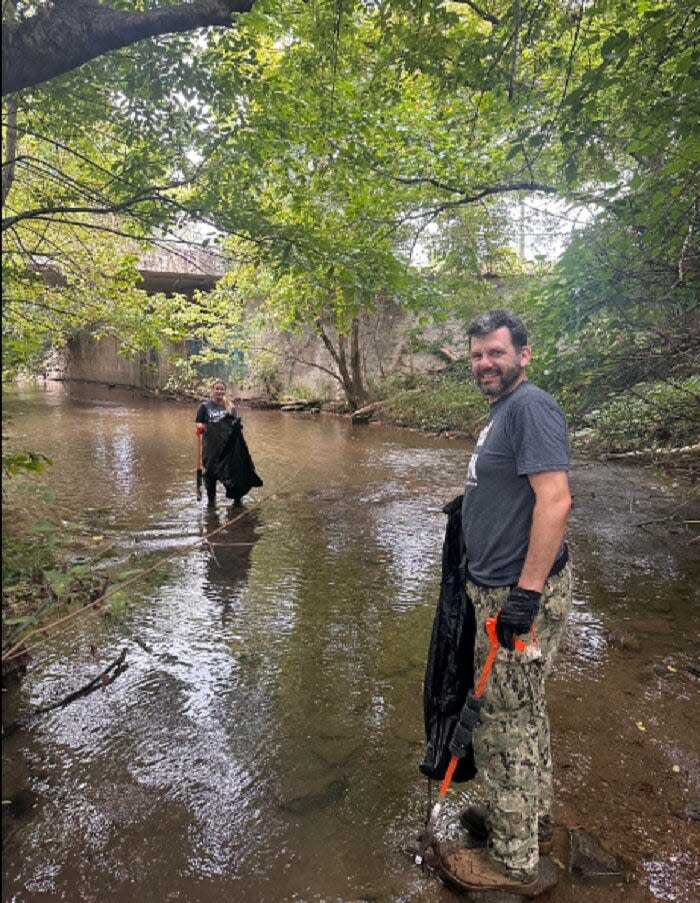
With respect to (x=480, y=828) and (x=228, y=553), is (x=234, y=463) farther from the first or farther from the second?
(x=480, y=828)

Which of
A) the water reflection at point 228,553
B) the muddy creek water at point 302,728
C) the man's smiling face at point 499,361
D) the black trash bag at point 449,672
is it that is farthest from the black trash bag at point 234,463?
the man's smiling face at point 499,361

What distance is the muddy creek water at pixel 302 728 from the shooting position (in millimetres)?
2426

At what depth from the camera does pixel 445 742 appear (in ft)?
8.09

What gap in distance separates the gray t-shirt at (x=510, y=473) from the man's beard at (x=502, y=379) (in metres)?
0.04

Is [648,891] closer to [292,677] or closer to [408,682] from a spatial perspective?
[408,682]

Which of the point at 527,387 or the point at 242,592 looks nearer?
the point at 527,387

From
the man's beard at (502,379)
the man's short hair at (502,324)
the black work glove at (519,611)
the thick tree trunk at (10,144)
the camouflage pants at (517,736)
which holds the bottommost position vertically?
the camouflage pants at (517,736)

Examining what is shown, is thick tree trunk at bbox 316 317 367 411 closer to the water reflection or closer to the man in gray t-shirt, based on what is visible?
the water reflection

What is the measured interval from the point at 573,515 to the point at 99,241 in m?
8.85

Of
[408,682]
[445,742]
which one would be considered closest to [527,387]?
[445,742]

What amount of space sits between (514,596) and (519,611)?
0.18 feet

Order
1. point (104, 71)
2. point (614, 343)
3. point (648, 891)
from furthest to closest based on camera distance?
1. point (614, 343)
2. point (104, 71)
3. point (648, 891)

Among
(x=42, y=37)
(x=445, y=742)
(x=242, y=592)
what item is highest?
(x=42, y=37)

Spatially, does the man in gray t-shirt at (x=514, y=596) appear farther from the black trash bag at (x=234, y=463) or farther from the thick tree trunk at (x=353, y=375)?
the thick tree trunk at (x=353, y=375)
